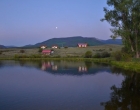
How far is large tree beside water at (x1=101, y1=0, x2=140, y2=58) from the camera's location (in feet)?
125

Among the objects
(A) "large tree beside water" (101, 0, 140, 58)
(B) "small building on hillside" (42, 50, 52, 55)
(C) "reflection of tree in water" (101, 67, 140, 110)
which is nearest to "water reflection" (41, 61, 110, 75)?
(A) "large tree beside water" (101, 0, 140, 58)

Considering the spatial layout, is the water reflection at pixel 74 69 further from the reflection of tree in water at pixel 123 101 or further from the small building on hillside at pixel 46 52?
the small building on hillside at pixel 46 52

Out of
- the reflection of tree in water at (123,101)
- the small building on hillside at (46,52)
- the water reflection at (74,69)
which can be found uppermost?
the small building on hillside at (46,52)

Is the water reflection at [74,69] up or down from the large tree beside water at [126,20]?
down

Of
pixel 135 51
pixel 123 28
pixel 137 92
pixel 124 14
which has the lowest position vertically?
pixel 137 92

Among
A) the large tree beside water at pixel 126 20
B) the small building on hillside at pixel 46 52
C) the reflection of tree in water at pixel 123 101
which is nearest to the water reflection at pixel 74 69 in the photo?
the large tree beside water at pixel 126 20

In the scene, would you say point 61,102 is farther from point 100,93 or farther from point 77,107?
point 100,93

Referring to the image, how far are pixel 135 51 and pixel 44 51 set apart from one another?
5838 cm

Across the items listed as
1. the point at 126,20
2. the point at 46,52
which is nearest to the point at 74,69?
the point at 126,20

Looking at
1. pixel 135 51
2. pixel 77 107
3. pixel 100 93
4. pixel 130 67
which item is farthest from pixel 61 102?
pixel 135 51

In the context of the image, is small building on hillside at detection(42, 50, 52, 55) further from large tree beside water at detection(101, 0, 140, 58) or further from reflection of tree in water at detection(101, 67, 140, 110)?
reflection of tree in water at detection(101, 67, 140, 110)

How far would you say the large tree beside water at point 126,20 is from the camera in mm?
38153

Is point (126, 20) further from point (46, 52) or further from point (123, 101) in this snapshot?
point (46, 52)

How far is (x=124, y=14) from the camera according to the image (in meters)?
39.8
